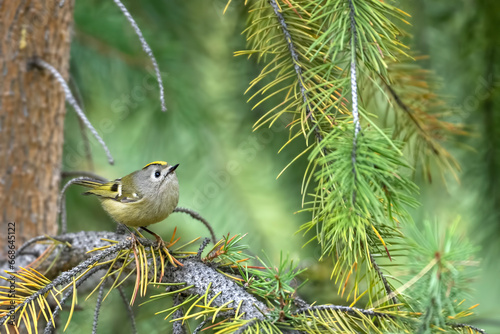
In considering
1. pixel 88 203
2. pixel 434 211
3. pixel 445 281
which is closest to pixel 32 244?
pixel 88 203

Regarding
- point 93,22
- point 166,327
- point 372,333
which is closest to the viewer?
point 372,333

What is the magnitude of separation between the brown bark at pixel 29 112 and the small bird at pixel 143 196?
0.23 metres

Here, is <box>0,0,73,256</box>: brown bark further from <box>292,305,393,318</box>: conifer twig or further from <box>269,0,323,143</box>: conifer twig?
<box>292,305,393,318</box>: conifer twig

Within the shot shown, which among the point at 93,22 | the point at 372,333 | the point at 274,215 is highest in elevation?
the point at 93,22

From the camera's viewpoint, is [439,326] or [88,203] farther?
[88,203]

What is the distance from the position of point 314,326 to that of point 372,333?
0.13 metres

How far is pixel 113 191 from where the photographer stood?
2.00 m

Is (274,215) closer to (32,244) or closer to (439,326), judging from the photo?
(32,244)

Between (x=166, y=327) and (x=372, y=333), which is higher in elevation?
(x=372, y=333)

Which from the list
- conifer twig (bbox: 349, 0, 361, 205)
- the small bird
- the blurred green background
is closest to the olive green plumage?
the small bird

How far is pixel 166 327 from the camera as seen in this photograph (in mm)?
1977

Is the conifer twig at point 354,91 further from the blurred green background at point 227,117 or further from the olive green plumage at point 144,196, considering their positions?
the blurred green background at point 227,117

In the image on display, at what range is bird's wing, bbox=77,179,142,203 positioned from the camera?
6.16 ft

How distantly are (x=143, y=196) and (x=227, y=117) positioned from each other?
977 mm
